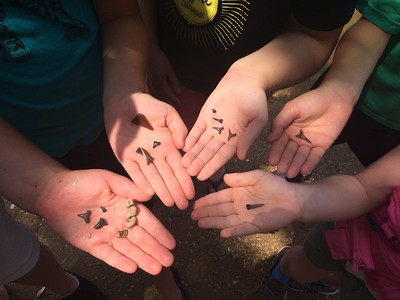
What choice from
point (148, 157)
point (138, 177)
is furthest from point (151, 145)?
point (138, 177)

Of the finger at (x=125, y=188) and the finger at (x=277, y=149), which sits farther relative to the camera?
the finger at (x=277, y=149)

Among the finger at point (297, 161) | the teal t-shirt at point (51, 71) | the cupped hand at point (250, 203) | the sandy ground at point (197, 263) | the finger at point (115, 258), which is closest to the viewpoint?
the teal t-shirt at point (51, 71)

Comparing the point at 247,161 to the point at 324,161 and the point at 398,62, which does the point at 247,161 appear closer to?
the point at 324,161

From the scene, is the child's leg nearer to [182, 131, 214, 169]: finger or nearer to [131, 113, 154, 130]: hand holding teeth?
[182, 131, 214, 169]: finger

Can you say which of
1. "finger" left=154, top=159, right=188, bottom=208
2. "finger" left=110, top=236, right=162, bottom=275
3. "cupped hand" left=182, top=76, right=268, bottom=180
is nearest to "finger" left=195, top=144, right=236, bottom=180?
"cupped hand" left=182, top=76, right=268, bottom=180

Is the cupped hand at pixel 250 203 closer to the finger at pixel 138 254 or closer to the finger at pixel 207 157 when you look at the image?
the finger at pixel 207 157

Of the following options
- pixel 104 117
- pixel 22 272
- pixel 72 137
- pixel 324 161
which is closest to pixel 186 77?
pixel 104 117

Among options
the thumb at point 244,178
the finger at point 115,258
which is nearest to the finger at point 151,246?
the finger at point 115,258
